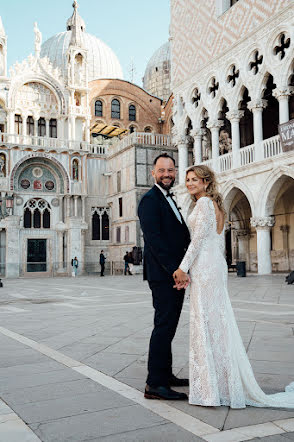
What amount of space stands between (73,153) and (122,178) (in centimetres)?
391

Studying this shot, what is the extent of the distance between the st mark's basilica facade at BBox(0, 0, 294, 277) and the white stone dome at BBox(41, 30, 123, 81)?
8.80 m

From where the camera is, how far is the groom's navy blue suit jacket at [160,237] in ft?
12.3

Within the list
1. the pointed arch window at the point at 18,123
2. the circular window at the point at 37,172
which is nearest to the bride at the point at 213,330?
the circular window at the point at 37,172

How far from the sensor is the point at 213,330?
3.55 m

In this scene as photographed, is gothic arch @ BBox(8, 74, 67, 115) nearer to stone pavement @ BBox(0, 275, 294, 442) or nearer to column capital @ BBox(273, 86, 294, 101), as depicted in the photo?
column capital @ BBox(273, 86, 294, 101)

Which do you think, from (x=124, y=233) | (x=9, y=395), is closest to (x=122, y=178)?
(x=124, y=233)

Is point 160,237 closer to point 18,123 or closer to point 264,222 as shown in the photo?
point 264,222

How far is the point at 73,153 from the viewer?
3300cm

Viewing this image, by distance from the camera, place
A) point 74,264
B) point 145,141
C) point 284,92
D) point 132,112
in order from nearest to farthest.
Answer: point 284,92 < point 74,264 < point 145,141 < point 132,112

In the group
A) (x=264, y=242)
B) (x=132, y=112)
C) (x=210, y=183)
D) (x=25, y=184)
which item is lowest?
(x=264, y=242)

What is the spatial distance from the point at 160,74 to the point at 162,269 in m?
47.7

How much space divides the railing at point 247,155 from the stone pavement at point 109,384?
1419 centimetres

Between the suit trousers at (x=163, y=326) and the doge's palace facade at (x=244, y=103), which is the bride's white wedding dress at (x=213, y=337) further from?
the doge's palace facade at (x=244, y=103)

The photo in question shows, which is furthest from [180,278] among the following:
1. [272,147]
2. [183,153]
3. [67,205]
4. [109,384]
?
[67,205]
